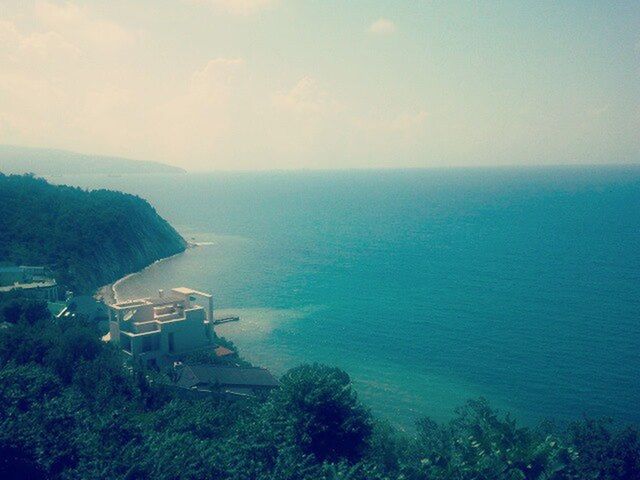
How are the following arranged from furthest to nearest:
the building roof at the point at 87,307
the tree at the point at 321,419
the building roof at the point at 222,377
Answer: the building roof at the point at 87,307 < the building roof at the point at 222,377 < the tree at the point at 321,419

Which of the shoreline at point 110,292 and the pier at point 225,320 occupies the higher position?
the pier at point 225,320

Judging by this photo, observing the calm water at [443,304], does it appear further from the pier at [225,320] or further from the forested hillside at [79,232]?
the forested hillside at [79,232]

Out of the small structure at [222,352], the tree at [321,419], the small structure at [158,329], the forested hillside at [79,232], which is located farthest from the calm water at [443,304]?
the tree at [321,419]

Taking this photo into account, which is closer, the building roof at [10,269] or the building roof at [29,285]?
the building roof at [29,285]

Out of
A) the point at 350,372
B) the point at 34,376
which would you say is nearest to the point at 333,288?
the point at 350,372

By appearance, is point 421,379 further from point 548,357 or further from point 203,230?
point 203,230

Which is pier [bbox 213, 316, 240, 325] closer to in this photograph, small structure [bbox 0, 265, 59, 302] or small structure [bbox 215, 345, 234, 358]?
small structure [bbox 215, 345, 234, 358]

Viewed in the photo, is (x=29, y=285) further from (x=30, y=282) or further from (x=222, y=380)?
(x=222, y=380)

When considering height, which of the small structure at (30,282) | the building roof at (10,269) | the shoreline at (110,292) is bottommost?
the shoreline at (110,292)
